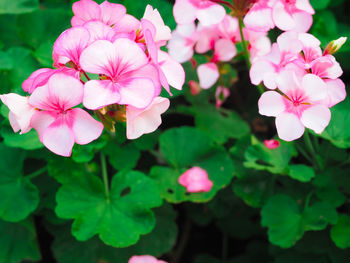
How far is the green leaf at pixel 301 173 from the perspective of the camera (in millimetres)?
1117

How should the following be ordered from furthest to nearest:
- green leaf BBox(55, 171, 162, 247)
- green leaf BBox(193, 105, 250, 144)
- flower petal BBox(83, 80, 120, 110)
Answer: green leaf BBox(193, 105, 250, 144) → green leaf BBox(55, 171, 162, 247) → flower petal BBox(83, 80, 120, 110)

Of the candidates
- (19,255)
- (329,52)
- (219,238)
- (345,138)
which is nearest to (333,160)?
(345,138)

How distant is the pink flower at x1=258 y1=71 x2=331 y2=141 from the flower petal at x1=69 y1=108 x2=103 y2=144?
29cm

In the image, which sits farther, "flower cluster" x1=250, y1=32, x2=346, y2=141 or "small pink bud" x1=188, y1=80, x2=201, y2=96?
"small pink bud" x1=188, y1=80, x2=201, y2=96

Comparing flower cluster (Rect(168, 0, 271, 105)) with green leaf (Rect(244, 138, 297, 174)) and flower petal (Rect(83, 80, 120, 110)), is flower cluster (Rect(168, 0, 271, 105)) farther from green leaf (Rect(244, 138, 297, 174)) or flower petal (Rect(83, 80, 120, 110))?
flower petal (Rect(83, 80, 120, 110))

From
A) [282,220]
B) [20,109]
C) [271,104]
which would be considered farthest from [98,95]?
[282,220]

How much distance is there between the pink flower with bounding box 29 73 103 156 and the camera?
72cm

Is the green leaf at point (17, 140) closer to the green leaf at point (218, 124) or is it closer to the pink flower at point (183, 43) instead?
the pink flower at point (183, 43)

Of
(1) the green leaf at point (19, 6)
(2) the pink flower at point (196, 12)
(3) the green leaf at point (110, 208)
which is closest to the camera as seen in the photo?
(2) the pink flower at point (196, 12)

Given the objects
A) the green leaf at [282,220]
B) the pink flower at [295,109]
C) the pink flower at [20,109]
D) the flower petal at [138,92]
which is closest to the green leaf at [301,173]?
the green leaf at [282,220]

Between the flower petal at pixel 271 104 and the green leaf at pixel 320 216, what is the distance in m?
0.45

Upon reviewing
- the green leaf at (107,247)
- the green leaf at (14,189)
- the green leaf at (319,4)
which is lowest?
the green leaf at (107,247)

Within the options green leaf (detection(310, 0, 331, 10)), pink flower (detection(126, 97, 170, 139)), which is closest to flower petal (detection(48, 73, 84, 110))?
pink flower (detection(126, 97, 170, 139))

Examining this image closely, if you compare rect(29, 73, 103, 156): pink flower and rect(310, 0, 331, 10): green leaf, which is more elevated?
rect(29, 73, 103, 156): pink flower
